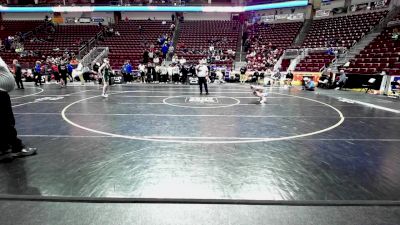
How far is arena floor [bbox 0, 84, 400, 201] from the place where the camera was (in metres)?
3.24

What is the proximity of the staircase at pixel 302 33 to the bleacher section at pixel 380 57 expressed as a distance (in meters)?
7.35

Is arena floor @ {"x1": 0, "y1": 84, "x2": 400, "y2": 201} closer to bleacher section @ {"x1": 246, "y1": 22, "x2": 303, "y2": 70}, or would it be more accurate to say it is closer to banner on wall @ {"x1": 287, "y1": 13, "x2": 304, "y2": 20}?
bleacher section @ {"x1": 246, "y1": 22, "x2": 303, "y2": 70}

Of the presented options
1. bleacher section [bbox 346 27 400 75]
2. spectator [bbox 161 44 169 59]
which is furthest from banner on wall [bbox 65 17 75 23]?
bleacher section [bbox 346 27 400 75]

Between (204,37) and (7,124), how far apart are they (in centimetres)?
2889

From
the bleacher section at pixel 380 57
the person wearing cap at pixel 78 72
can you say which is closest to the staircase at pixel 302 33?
the bleacher section at pixel 380 57

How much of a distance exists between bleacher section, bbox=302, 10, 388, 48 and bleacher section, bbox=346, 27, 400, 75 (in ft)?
6.84

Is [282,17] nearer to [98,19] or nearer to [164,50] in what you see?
[164,50]

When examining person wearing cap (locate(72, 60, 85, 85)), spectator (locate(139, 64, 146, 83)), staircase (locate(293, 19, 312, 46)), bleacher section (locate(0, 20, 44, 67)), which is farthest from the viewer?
bleacher section (locate(0, 20, 44, 67))

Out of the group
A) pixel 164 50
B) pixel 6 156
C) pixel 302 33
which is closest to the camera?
pixel 6 156

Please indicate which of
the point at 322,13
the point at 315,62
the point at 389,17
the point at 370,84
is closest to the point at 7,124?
the point at 370,84

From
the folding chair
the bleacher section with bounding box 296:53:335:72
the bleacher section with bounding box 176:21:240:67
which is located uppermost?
the bleacher section with bounding box 176:21:240:67

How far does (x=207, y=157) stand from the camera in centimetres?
437

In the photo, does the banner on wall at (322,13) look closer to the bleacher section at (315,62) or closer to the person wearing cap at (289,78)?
the bleacher section at (315,62)

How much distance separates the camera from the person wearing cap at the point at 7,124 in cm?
407
